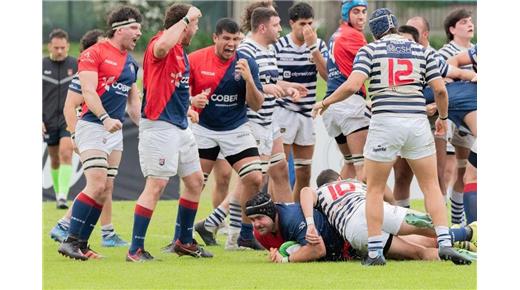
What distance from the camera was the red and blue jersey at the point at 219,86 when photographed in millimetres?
12164

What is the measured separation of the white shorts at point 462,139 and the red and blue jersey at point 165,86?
3.34 m

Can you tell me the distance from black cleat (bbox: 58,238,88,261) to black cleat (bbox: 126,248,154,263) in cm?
47

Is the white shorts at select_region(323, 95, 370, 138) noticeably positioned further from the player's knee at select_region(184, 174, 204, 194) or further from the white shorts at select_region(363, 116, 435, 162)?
the white shorts at select_region(363, 116, 435, 162)

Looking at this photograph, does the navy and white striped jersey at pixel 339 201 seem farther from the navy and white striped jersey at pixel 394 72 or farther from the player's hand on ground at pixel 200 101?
the player's hand on ground at pixel 200 101

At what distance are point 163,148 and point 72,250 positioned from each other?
1.28 m

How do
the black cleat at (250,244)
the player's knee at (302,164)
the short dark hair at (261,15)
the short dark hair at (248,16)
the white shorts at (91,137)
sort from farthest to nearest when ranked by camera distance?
the player's knee at (302,164)
the short dark hair at (248,16)
the short dark hair at (261,15)
the black cleat at (250,244)
the white shorts at (91,137)

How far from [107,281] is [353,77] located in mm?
2584

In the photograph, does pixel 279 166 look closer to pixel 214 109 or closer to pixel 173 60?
pixel 214 109

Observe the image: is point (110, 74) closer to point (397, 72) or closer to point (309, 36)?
point (309, 36)

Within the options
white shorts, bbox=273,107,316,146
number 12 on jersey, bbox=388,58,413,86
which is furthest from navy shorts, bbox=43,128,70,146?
number 12 on jersey, bbox=388,58,413,86

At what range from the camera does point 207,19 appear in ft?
81.4

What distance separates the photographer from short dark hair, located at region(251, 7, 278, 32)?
12766 mm

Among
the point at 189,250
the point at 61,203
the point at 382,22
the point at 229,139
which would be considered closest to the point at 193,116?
the point at 229,139

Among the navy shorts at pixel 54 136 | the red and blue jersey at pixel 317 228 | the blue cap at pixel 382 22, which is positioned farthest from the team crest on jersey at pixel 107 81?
the navy shorts at pixel 54 136
